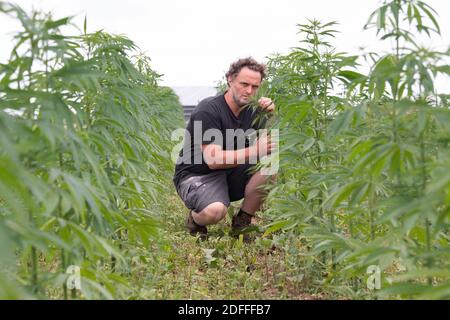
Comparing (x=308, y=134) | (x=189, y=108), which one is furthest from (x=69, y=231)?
(x=189, y=108)

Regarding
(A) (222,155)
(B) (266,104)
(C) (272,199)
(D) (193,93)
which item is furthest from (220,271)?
(D) (193,93)

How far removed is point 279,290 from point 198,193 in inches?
47.0

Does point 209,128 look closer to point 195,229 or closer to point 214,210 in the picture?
point 214,210

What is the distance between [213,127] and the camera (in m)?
3.75

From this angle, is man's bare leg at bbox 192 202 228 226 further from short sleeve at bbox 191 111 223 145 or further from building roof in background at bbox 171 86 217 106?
building roof in background at bbox 171 86 217 106

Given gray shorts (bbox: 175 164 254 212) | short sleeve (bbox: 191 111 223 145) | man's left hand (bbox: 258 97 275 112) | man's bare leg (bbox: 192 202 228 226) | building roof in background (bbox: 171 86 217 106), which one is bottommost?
man's bare leg (bbox: 192 202 228 226)

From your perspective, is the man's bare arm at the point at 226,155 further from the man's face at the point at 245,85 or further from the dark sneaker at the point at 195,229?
the dark sneaker at the point at 195,229

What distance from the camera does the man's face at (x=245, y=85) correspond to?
12.1ft

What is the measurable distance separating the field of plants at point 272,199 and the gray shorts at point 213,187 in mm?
430

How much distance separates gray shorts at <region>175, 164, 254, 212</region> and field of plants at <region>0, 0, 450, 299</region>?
43 centimetres

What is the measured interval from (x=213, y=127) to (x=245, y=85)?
343mm

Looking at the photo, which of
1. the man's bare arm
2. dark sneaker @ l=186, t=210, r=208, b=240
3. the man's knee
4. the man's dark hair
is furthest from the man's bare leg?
the man's dark hair

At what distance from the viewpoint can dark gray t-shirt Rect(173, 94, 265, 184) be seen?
3754mm

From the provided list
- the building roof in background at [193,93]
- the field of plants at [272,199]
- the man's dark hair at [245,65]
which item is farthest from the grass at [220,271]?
the building roof in background at [193,93]
